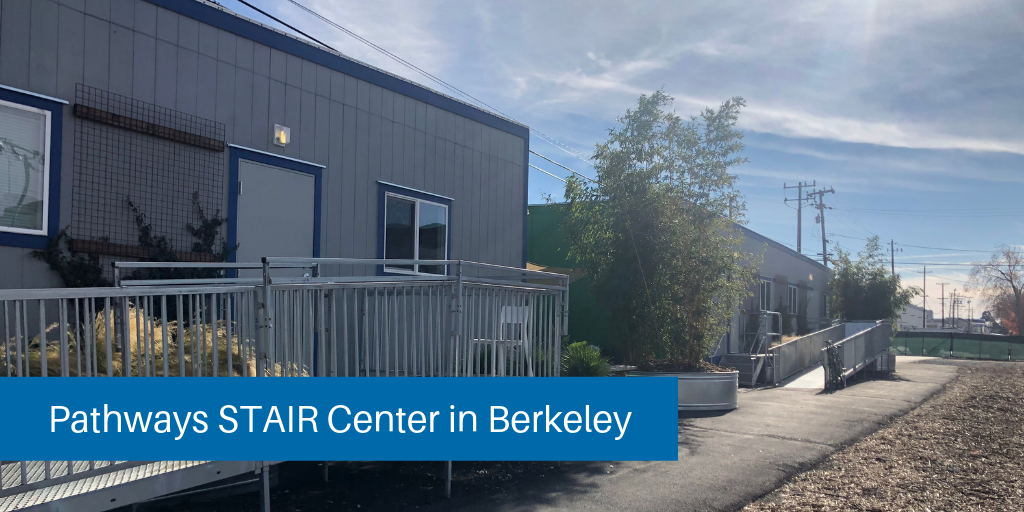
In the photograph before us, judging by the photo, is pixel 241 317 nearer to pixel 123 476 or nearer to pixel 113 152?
pixel 123 476

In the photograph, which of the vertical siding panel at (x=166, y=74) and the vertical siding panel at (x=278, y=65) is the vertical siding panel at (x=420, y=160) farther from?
the vertical siding panel at (x=166, y=74)

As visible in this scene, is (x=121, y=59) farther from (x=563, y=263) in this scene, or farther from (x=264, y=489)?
(x=563, y=263)

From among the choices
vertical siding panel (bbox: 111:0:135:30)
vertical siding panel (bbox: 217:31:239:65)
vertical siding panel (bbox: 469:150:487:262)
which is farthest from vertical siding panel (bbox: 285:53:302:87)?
vertical siding panel (bbox: 469:150:487:262)

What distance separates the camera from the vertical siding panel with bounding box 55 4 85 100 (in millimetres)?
6508

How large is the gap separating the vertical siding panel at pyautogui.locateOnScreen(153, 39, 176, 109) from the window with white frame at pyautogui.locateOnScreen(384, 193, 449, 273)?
10.3 ft

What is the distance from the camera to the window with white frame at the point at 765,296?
2409 centimetres

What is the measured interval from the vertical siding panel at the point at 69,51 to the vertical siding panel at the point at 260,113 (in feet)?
6.15

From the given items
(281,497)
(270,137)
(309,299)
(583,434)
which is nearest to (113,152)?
(270,137)

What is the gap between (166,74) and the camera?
24.1 feet

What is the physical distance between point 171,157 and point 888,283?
29808mm

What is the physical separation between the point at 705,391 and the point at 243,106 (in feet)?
25.2

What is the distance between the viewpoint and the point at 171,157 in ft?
24.2

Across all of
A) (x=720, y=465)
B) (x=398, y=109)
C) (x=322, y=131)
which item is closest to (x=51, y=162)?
(x=322, y=131)

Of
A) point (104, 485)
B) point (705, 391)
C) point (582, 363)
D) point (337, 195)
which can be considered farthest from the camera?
point (705, 391)
